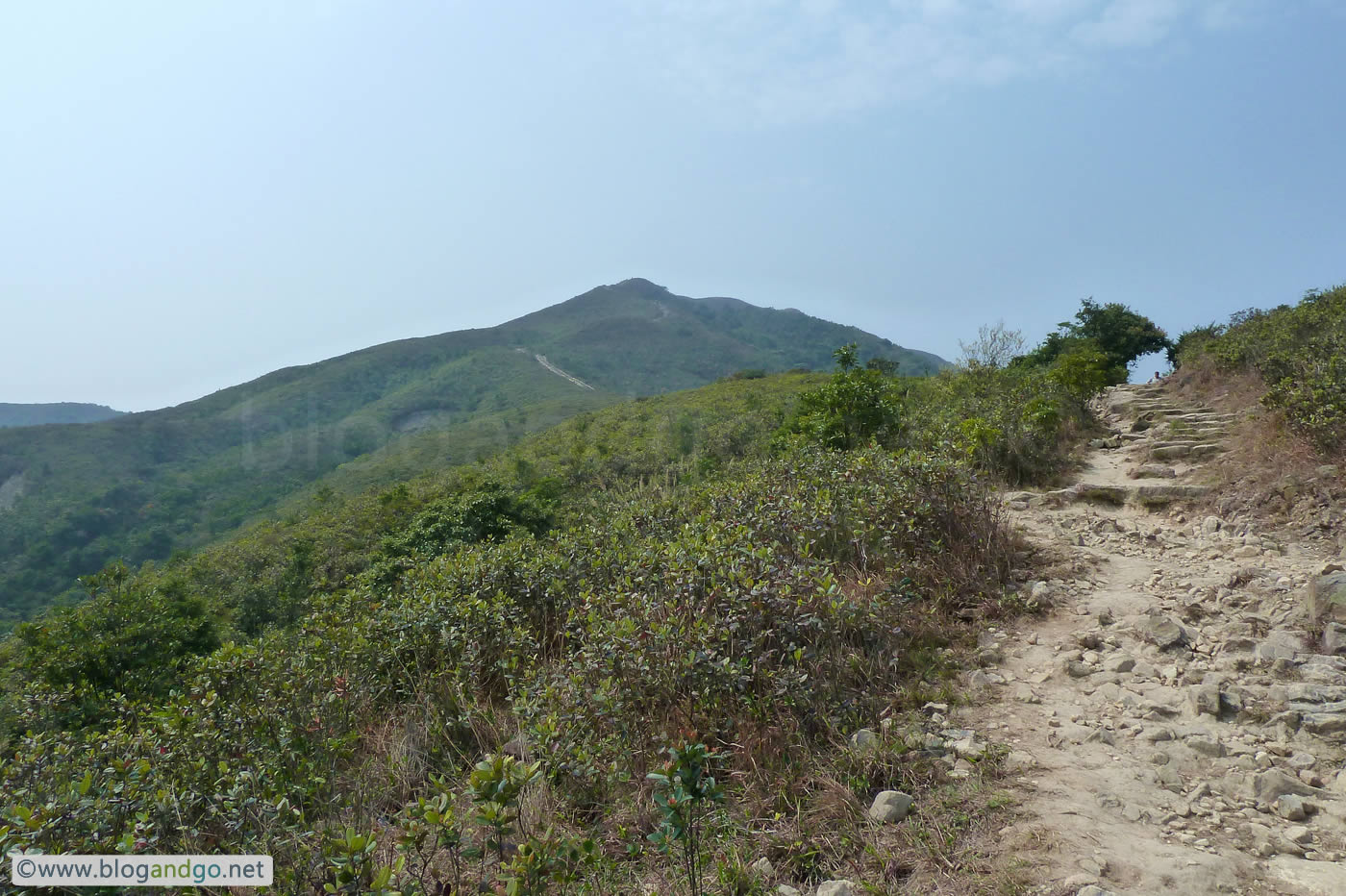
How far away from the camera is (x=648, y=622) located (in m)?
3.87

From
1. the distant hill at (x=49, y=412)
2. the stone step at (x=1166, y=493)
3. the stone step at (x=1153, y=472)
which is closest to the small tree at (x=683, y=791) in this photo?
the stone step at (x=1166, y=493)

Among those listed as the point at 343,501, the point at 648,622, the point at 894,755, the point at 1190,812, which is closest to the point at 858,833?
the point at 894,755

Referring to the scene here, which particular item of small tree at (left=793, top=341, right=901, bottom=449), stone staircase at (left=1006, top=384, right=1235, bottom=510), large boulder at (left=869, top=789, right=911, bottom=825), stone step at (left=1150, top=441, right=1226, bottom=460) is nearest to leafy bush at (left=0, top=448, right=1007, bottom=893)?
large boulder at (left=869, top=789, right=911, bottom=825)

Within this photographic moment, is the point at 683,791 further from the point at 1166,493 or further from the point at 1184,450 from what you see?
the point at 1184,450

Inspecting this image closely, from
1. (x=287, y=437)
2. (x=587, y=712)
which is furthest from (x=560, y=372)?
(x=587, y=712)

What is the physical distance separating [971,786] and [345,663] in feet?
12.6

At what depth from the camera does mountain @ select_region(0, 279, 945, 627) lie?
30.0 m

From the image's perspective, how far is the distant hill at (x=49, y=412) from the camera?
257 ft

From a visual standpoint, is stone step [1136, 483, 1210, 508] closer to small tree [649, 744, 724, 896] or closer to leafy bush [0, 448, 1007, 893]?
leafy bush [0, 448, 1007, 893]

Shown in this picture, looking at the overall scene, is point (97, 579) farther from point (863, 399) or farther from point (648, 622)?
point (863, 399)

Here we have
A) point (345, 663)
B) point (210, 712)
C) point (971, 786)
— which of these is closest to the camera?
point (971, 786)
